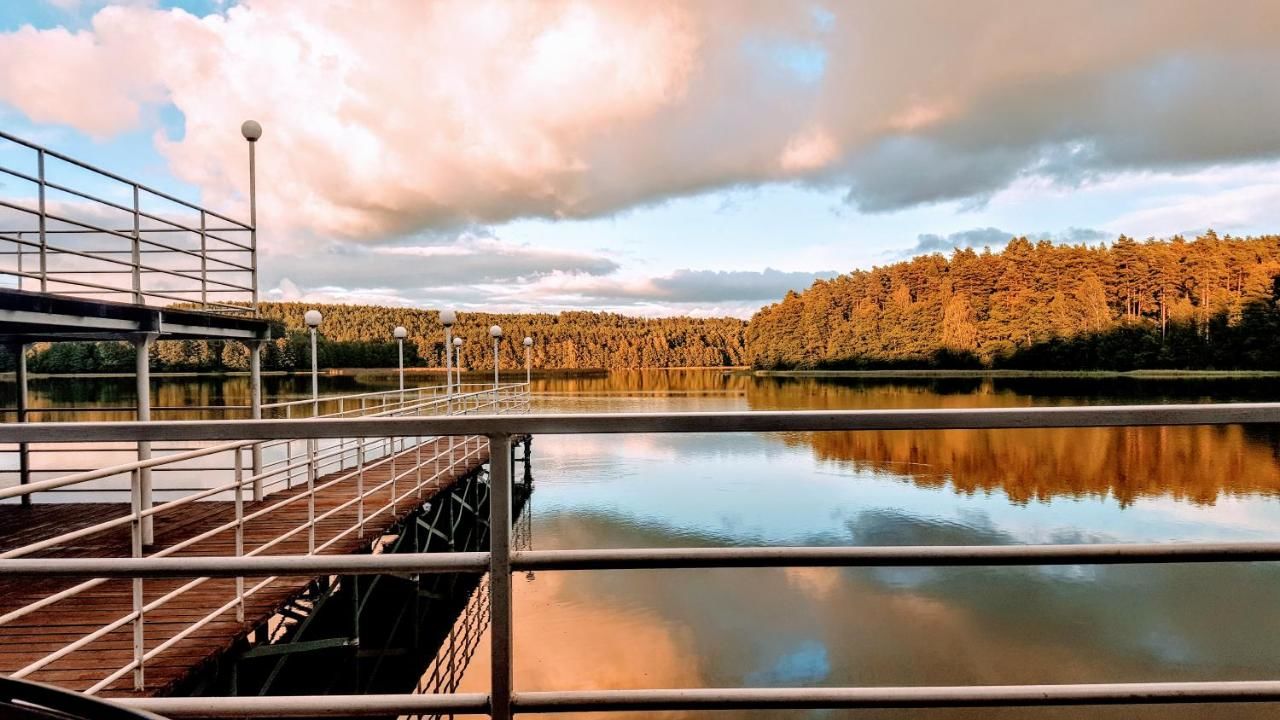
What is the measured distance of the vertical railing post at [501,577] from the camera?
4.17 feet

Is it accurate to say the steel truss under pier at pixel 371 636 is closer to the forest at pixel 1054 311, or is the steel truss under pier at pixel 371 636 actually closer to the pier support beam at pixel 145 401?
the pier support beam at pixel 145 401

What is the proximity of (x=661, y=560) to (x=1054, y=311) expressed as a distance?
273ft

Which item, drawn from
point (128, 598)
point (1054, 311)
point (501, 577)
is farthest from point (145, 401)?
point (1054, 311)

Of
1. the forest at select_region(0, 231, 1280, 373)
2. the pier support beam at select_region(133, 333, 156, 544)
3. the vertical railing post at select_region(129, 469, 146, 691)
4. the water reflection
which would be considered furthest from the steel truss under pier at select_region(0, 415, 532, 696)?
the forest at select_region(0, 231, 1280, 373)

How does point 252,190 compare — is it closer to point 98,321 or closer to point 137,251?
point 137,251

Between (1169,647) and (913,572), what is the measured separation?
17.4 ft

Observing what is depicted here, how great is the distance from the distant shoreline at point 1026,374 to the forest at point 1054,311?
0.97 meters

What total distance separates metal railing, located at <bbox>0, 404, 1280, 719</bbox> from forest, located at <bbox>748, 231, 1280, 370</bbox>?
77583 mm

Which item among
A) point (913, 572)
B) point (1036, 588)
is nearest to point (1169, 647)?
point (1036, 588)

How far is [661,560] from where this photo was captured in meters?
1.26

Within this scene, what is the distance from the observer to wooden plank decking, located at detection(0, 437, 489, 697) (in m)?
3.64

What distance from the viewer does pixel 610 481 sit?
24.9m

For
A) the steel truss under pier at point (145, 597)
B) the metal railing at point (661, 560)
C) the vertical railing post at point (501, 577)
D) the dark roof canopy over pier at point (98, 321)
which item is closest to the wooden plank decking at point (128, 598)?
the steel truss under pier at point (145, 597)

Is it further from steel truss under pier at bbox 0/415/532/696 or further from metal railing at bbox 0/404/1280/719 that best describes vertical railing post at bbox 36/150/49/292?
metal railing at bbox 0/404/1280/719
